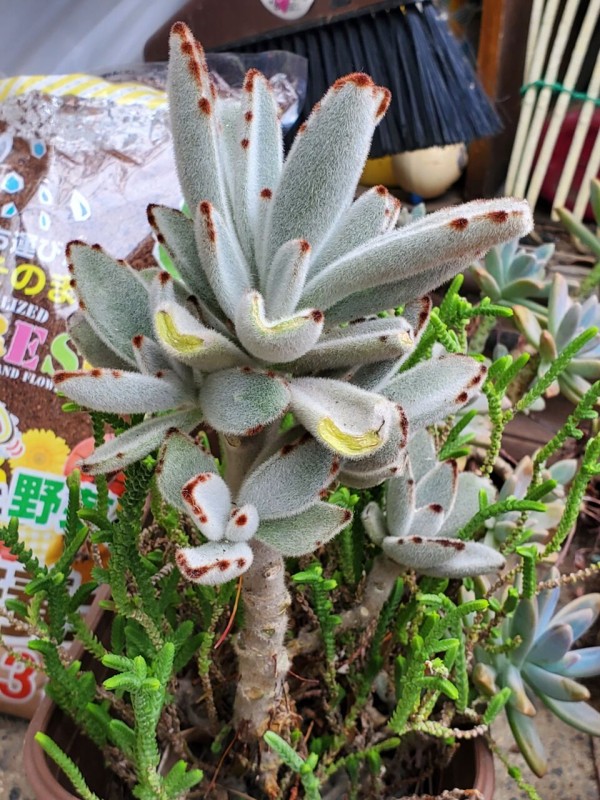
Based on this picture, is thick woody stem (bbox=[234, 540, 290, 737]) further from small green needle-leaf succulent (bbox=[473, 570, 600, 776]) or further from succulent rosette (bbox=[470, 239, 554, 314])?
succulent rosette (bbox=[470, 239, 554, 314])

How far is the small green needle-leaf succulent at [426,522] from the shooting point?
14.1 inches

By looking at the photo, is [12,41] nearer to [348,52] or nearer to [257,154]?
A: [348,52]

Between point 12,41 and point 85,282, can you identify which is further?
point 12,41

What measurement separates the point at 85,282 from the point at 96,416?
0.32 feet

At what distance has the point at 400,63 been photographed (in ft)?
2.99

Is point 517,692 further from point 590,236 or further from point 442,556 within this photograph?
point 590,236

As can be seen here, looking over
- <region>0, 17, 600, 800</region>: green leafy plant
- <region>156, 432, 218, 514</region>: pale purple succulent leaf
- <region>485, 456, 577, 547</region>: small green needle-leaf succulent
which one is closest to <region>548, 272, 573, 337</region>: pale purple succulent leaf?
<region>485, 456, 577, 547</region>: small green needle-leaf succulent

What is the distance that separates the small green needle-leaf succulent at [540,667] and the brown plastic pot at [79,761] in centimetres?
5

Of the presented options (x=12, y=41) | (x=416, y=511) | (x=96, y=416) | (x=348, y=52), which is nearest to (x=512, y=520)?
(x=416, y=511)

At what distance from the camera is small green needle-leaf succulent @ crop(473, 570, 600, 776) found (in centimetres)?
45

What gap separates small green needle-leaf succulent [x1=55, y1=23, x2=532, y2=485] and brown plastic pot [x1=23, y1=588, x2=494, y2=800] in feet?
0.70

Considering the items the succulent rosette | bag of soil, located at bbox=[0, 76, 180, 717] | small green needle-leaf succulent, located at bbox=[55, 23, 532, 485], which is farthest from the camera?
the succulent rosette

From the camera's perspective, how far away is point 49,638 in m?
0.39

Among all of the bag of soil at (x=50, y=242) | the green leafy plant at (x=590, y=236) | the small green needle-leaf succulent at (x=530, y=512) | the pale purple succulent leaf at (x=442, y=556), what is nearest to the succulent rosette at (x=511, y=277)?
the green leafy plant at (x=590, y=236)
